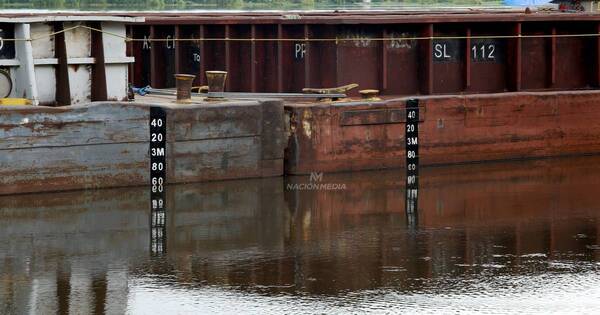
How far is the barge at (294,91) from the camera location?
60.5 feet

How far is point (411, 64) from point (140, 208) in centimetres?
701

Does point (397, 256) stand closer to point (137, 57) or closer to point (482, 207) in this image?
point (482, 207)

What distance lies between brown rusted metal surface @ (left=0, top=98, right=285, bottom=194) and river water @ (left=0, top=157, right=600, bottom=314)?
0.24 m

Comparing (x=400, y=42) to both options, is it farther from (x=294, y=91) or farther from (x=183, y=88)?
(x=183, y=88)

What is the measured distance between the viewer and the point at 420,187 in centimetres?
1952

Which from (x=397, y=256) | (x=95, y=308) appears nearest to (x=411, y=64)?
(x=397, y=256)

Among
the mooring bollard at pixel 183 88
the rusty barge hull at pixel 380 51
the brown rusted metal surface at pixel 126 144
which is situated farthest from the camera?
the rusty barge hull at pixel 380 51

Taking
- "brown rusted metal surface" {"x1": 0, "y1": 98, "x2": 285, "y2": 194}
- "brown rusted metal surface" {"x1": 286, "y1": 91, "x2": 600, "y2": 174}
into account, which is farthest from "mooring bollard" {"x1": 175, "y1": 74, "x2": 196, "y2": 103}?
"brown rusted metal surface" {"x1": 286, "y1": 91, "x2": 600, "y2": 174}

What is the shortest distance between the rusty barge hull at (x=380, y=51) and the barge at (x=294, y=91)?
1.0 inches

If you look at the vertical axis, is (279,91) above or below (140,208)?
above

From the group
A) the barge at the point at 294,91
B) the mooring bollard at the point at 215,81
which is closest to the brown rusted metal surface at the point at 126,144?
the barge at the point at 294,91

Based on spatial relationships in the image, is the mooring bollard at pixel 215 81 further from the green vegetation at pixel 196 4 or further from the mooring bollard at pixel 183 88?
the green vegetation at pixel 196 4

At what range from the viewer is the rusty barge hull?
2202cm

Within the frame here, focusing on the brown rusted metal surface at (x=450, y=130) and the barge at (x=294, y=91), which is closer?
the barge at (x=294, y=91)
